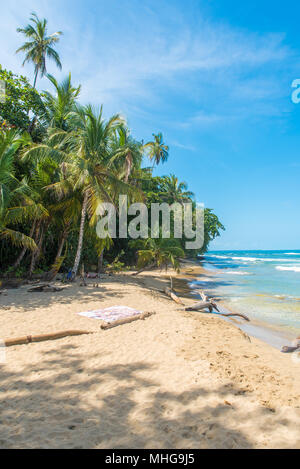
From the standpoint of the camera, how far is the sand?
2.60 metres

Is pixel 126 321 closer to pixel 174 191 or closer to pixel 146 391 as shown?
pixel 146 391

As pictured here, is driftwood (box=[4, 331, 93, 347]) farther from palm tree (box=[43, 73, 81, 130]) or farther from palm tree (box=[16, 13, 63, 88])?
palm tree (box=[16, 13, 63, 88])

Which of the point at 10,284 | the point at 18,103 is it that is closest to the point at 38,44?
the point at 18,103

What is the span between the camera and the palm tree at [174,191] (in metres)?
36.3

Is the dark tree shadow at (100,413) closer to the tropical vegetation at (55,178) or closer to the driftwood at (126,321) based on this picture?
the driftwood at (126,321)

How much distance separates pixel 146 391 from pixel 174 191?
34979 mm

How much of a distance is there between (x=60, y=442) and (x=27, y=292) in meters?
8.30

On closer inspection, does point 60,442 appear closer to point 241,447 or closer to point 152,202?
point 241,447

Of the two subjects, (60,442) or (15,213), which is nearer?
(60,442)

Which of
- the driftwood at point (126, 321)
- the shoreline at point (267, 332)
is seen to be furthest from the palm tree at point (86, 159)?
the shoreline at point (267, 332)

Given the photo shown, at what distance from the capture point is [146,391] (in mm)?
3467

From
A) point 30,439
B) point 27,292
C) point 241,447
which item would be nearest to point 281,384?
point 241,447

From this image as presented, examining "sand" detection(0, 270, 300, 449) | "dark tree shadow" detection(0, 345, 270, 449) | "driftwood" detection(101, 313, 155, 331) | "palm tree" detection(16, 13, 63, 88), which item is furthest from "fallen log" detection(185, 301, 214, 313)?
"palm tree" detection(16, 13, 63, 88)

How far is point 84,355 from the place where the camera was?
460cm
